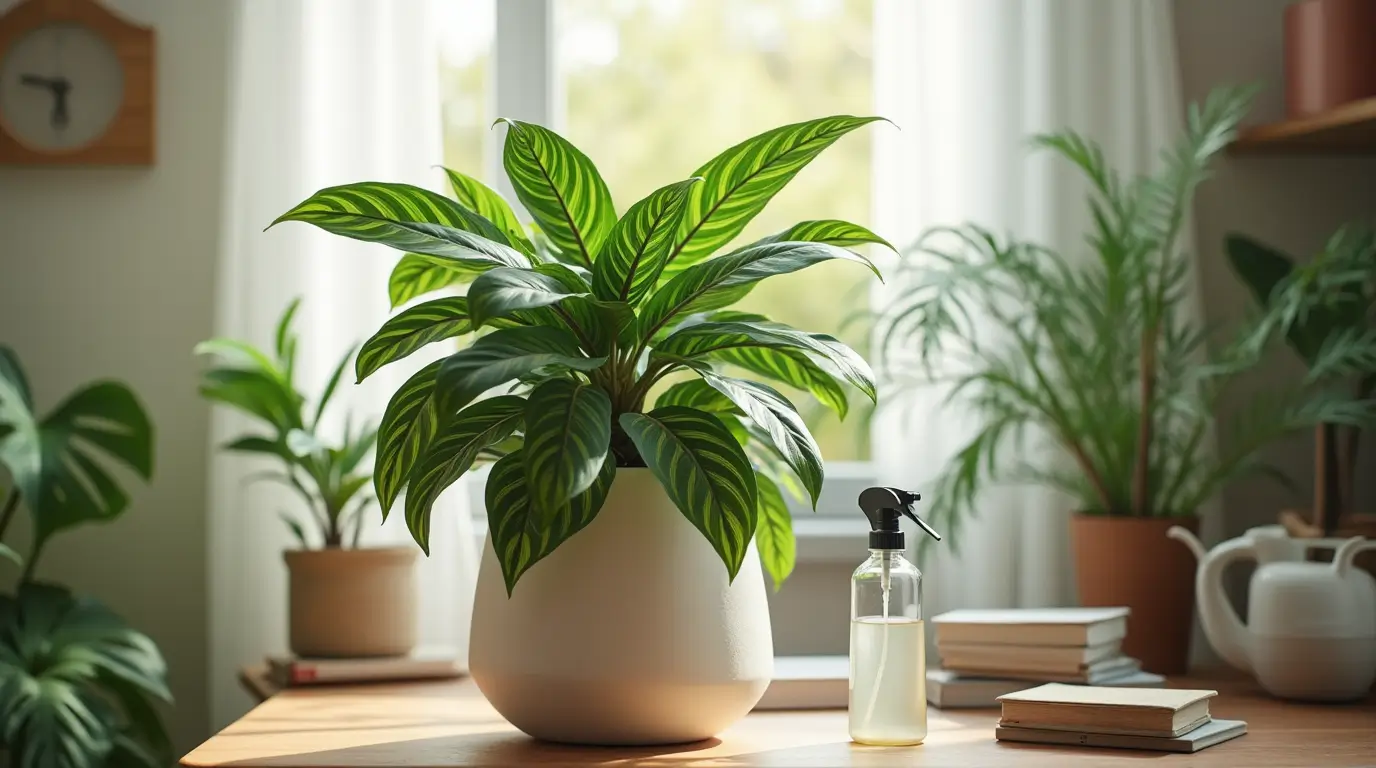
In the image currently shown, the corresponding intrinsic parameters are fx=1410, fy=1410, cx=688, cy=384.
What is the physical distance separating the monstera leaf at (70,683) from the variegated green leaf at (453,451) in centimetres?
68

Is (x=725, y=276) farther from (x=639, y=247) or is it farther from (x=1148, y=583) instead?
(x=1148, y=583)

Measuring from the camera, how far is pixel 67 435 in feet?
5.97

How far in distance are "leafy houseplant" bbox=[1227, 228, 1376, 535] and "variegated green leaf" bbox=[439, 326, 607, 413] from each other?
3.24 feet

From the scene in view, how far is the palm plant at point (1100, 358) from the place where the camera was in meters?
1.87

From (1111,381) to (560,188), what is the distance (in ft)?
3.15

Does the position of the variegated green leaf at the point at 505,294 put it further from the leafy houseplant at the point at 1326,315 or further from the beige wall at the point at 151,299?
the beige wall at the point at 151,299

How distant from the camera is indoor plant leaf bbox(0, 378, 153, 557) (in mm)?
1734

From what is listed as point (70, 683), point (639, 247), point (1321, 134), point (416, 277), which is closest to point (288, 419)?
point (70, 683)

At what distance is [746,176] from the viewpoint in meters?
1.25

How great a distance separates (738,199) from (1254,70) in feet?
4.29

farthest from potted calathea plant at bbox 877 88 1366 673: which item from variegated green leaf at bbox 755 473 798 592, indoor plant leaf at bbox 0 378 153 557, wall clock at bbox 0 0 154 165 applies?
wall clock at bbox 0 0 154 165

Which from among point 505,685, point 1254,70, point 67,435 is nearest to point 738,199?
point 505,685

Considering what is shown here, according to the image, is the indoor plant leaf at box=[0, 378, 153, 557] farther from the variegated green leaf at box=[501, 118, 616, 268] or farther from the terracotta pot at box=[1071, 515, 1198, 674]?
the terracotta pot at box=[1071, 515, 1198, 674]

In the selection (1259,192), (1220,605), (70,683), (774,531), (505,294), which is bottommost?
(70,683)
